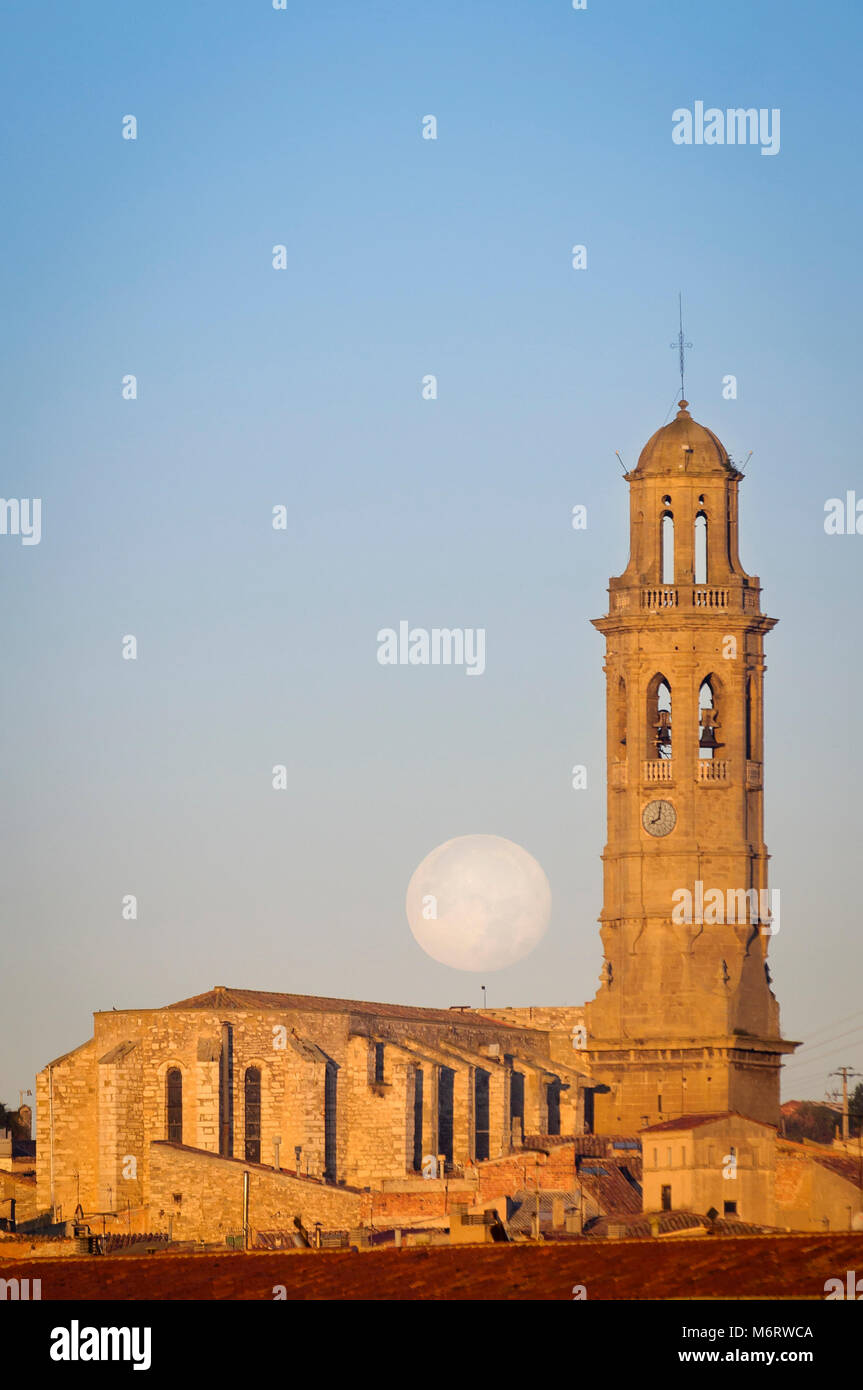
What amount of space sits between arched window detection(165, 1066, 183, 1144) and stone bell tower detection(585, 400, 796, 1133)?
1253 cm

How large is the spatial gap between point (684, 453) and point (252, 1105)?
74.0 ft

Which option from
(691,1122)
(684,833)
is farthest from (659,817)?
(691,1122)

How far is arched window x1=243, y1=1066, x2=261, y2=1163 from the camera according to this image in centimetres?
9556

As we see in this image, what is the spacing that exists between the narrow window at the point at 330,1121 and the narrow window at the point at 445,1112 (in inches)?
141

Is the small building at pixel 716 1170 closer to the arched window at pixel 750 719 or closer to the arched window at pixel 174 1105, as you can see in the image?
the arched window at pixel 174 1105

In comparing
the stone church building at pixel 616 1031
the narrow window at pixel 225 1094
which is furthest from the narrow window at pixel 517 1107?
the narrow window at pixel 225 1094

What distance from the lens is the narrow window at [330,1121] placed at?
96.1 meters

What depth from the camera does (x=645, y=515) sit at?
331 feet

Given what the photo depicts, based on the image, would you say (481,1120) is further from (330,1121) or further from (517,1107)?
(330,1121)
